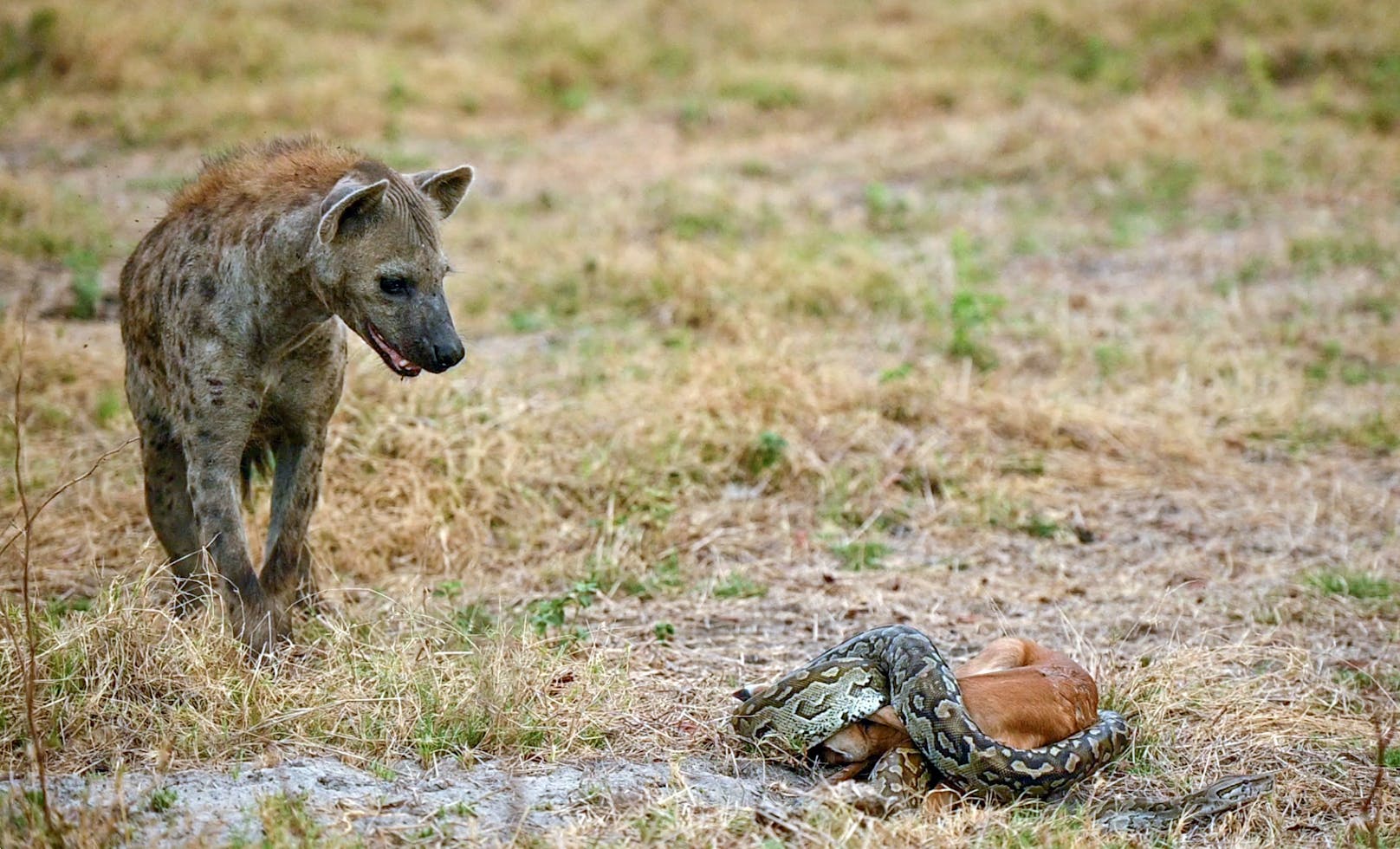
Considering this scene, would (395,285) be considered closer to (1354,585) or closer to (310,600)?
(310,600)

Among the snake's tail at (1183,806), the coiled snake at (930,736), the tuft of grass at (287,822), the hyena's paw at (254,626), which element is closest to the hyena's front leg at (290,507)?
the hyena's paw at (254,626)

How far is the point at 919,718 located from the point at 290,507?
227 centimetres

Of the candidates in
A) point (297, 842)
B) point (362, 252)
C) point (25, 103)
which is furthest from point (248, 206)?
point (25, 103)

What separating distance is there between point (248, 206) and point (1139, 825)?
11.1 feet

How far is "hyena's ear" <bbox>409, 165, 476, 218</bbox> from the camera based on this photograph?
190 inches

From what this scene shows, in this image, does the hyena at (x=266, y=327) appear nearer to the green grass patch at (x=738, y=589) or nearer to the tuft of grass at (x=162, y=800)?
the tuft of grass at (x=162, y=800)

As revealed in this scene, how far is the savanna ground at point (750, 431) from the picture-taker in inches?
167

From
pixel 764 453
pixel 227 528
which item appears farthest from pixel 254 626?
pixel 764 453

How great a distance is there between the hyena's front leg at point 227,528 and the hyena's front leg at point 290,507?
0.18m

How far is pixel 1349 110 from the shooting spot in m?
14.1

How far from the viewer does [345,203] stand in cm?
431

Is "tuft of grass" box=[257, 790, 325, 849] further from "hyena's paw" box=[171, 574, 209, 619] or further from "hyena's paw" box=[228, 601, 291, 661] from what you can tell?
"hyena's paw" box=[171, 574, 209, 619]

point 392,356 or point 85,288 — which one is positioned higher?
point 392,356

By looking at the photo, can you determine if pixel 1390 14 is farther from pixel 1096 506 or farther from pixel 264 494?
pixel 264 494
